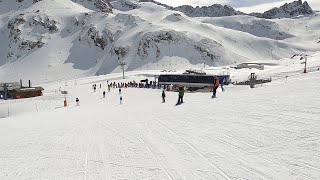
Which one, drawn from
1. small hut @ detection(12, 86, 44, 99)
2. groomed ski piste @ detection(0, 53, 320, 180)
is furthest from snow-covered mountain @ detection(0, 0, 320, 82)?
groomed ski piste @ detection(0, 53, 320, 180)

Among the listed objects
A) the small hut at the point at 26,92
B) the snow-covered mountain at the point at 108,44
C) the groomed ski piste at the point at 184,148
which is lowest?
the small hut at the point at 26,92

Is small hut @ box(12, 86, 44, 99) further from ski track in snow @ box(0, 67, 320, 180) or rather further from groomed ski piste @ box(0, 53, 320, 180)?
groomed ski piste @ box(0, 53, 320, 180)

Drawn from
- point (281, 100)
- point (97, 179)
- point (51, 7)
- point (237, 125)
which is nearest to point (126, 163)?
point (97, 179)

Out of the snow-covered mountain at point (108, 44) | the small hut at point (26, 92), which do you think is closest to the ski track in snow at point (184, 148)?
the small hut at point (26, 92)

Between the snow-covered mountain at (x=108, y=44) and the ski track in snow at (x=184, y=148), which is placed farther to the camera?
the snow-covered mountain at (x=108, y=44)

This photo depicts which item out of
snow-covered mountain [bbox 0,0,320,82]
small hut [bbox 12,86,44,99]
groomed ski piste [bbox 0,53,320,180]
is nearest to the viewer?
groomed ski piste [bbox 0,53,320,180]

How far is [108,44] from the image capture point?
16462 centimetres

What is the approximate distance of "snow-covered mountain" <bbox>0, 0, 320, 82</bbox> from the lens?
468 feet

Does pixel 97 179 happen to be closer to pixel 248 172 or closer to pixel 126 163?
pixel 126 163

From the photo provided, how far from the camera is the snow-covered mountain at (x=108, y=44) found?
468 feet

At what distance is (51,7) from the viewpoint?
19875cm

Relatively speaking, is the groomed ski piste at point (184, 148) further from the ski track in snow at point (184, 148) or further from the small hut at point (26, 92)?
the small hut at point (26, 92)

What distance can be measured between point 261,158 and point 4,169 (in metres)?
7.21

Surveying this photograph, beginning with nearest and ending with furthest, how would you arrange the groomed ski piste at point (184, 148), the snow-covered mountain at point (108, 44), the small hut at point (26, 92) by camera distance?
the groomed ski piste at point (184, 148) → the small hut at point (26, 92) → the snow-covered mountain at point (108, 44)
